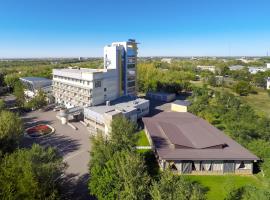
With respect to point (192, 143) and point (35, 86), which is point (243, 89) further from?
point (35, 86)

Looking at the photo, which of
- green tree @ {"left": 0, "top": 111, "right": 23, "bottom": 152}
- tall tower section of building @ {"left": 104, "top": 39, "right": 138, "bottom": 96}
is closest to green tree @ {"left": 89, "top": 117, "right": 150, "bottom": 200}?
green tree @ {"left": 0, "top": 111, "right": 23, "bottom": 152}

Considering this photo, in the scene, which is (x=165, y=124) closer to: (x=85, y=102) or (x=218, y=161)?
(x=218, y=161)

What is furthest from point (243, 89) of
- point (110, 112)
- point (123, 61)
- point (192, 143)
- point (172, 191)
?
point (172, 191)

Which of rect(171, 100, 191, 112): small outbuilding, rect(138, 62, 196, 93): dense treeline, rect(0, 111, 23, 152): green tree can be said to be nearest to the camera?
rect(0, 111, 23, 152): green tree

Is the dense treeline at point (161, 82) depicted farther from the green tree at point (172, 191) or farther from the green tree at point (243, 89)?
the green tree at point (172, 191)

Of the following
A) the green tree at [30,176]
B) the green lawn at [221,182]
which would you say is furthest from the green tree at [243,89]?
the green tree at [30,176]

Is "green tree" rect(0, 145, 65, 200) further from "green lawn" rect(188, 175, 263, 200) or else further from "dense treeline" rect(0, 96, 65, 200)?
"green lawn" rect(188, 175, 263, 200)

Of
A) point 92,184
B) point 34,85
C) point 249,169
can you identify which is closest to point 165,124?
point 249,169
